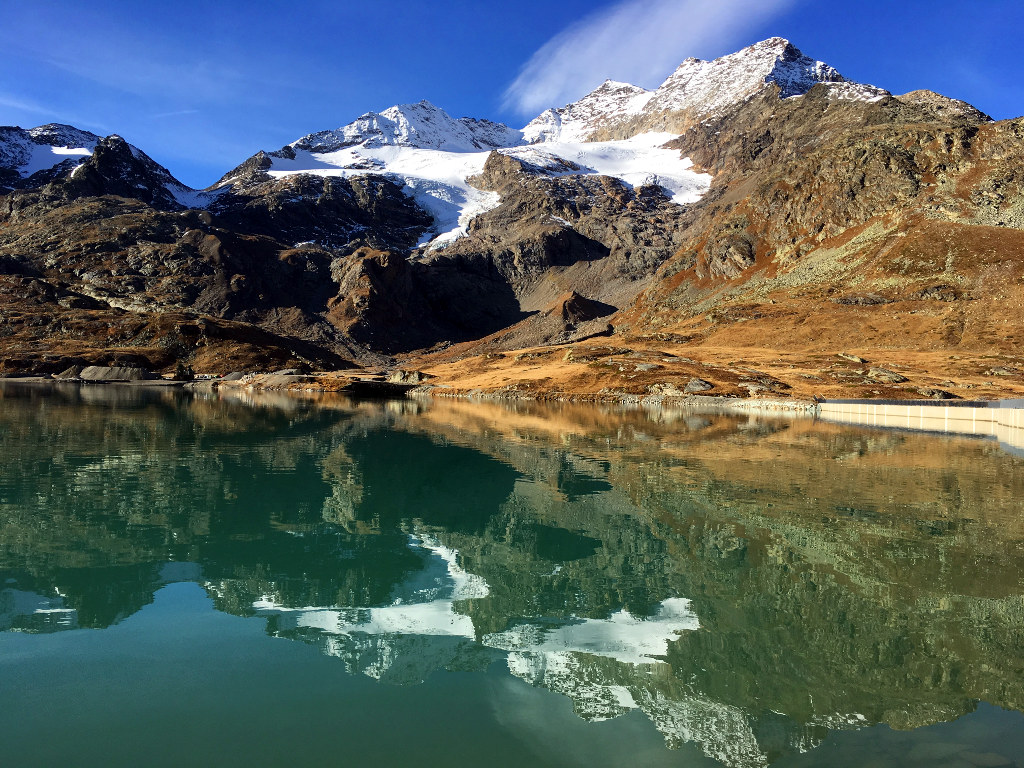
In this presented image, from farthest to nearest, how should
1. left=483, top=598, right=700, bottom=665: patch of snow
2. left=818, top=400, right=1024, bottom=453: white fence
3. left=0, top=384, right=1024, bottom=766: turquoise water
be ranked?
1. left=818, top=400, right=1024, bottom=453: white fence
2. left=483, top=598, right=700, bottom=665: patch of snow
3. left=0, top=384, right=1024, bottom=766: turquoise water

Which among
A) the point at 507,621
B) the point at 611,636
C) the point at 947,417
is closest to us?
the point at 611,636

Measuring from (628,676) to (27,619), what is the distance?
11.0 meters

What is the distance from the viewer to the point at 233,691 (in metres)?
8.99

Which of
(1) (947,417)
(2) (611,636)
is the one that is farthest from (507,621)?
(1) (947,417)

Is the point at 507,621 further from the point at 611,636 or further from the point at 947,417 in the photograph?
the point at 947,417

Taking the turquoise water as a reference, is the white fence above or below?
above

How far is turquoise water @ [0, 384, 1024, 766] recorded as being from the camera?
8047mm

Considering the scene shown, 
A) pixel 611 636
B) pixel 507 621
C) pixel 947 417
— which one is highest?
pixel 947 417

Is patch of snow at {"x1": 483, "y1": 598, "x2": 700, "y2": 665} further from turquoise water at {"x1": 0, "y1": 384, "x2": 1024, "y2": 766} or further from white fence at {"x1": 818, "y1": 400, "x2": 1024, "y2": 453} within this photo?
white fence at {"x1": 818, "y1": 400, "x2": 1024, "y2": 453}

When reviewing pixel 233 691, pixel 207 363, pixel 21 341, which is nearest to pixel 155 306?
pixel 21 341

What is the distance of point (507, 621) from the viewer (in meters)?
12.1

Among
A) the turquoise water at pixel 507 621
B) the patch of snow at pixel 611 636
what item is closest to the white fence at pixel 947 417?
the turquoise water at pixel 507 621

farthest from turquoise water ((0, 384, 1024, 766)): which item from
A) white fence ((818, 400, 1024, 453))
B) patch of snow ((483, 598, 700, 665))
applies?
white fence ((818, 400, 1024, 453))

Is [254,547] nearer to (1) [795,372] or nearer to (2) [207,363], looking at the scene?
(1) [795,372]
